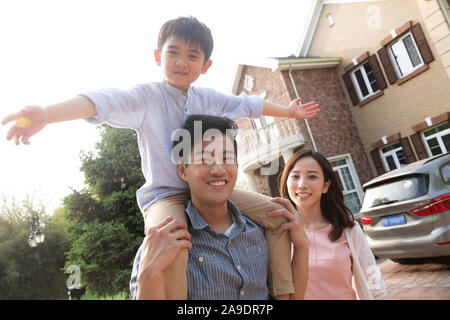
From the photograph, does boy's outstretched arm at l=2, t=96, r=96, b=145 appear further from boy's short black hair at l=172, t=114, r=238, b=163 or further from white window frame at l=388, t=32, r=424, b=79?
white window frame at l=388, t=32, r=424, b=79

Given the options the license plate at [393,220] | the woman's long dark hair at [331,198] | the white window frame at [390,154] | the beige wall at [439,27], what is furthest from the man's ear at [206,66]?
the white window frame at [390,154]

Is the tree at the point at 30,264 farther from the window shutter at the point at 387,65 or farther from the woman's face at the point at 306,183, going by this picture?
the woman's face at the point at 306,183

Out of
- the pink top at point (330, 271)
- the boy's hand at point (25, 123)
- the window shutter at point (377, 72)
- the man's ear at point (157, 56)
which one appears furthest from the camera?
the window shutter at point (377, 72)

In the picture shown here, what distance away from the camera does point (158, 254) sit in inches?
51.5

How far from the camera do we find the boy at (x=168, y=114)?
1.55 m

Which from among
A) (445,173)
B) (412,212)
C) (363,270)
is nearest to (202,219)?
(363,270)

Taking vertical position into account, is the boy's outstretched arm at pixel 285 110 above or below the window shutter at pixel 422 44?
below

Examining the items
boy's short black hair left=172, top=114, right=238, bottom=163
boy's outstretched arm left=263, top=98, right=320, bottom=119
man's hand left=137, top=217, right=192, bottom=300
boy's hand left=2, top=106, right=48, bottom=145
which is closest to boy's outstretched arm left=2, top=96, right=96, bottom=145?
boy's hand left=2, top=106, right=48, bottom=145

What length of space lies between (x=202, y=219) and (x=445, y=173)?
183 inches

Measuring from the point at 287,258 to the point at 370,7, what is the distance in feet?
36.2

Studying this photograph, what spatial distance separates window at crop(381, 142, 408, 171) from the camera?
33.9ft

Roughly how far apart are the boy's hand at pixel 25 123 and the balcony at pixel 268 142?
10.2 meters

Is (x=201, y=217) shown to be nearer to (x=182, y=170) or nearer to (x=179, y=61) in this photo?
(x=182, y=170)

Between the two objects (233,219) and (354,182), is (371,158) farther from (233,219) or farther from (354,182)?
(233,219)
